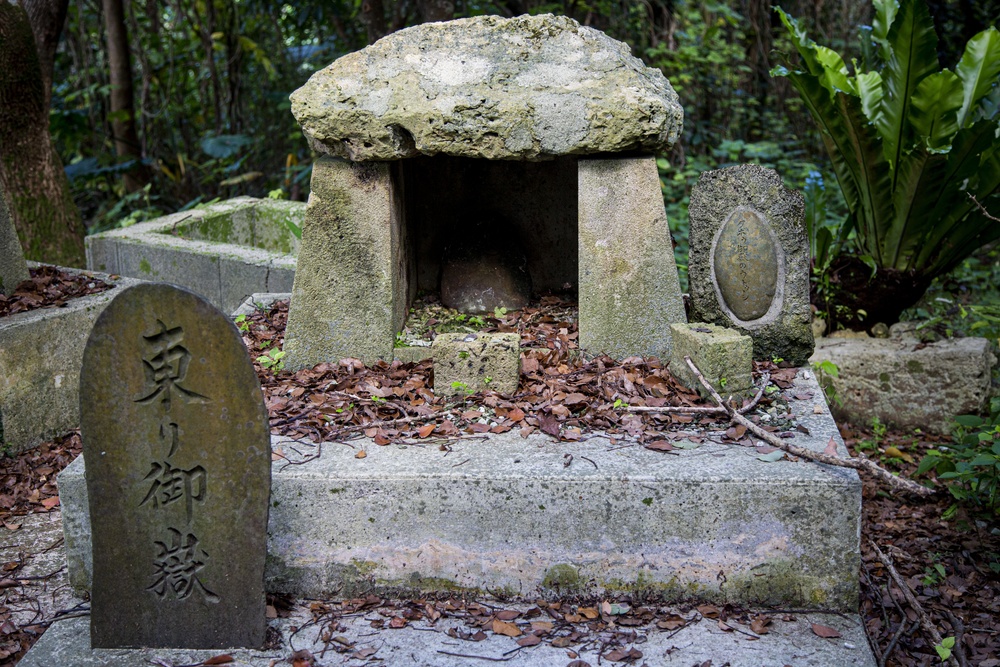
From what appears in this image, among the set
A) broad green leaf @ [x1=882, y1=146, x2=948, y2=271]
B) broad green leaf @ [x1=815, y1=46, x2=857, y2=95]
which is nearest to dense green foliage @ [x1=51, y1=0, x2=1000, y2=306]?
broad green leaf @ [x1=815, y1=46, x2=857, y2=95]

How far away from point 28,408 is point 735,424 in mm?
3157

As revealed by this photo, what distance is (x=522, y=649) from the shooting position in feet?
8.80

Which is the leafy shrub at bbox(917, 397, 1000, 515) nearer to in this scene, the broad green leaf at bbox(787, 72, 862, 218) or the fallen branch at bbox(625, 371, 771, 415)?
the fallen branch at bbox(625, 371, 771, 415)

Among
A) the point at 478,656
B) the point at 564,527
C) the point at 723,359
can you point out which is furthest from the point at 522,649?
the point at 723,359

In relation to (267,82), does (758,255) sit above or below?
below

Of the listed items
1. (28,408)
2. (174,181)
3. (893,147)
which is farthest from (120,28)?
(893,147)

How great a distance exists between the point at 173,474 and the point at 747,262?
2372mm

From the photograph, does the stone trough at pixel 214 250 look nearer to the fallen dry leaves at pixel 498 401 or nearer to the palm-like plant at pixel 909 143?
the fallen dry leaves at pixel 498 401

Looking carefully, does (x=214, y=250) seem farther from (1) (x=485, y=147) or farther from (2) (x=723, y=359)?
(2) (x=723, y=359)

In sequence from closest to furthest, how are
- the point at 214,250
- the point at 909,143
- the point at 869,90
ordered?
the point at 909,143
the point at 869,90
the point at 214,250

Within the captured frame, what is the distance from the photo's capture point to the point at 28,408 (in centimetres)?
417

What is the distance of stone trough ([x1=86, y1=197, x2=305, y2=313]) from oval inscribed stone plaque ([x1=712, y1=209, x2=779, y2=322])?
291cm

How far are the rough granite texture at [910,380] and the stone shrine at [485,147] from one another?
5.10 feet

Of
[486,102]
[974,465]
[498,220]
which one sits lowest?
[974,465]
